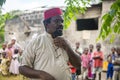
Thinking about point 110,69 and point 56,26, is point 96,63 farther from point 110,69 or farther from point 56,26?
point 56,26

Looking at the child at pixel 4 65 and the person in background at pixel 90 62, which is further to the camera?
the child at pixel 4 65

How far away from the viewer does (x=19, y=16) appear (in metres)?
22.7

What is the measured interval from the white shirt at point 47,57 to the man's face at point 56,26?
0.19 ft

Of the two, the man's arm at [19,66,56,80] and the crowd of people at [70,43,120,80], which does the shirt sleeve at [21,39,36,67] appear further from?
the crowd of people at [70,43,120,80]

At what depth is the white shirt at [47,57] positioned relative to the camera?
3.17m

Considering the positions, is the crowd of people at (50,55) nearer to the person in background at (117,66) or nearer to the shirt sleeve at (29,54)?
the shirt sleeve at (29,54)

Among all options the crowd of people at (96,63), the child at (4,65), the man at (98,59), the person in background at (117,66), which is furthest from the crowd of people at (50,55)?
the child at (4,65)

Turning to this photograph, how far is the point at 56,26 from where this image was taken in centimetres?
326

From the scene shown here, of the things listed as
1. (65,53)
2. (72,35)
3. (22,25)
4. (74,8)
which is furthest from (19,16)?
(65,53)

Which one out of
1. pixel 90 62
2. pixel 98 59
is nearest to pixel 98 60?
pixel 98 59

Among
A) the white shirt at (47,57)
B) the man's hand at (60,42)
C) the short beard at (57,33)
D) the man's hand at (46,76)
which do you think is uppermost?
the short beard at (57,33)

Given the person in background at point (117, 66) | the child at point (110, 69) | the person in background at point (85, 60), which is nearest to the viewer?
the person in background at point (117, 66)

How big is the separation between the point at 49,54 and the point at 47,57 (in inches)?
1.3

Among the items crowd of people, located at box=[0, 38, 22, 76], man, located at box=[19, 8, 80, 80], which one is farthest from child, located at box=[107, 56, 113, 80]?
man, located at box=[19, 8, 80, 80]
